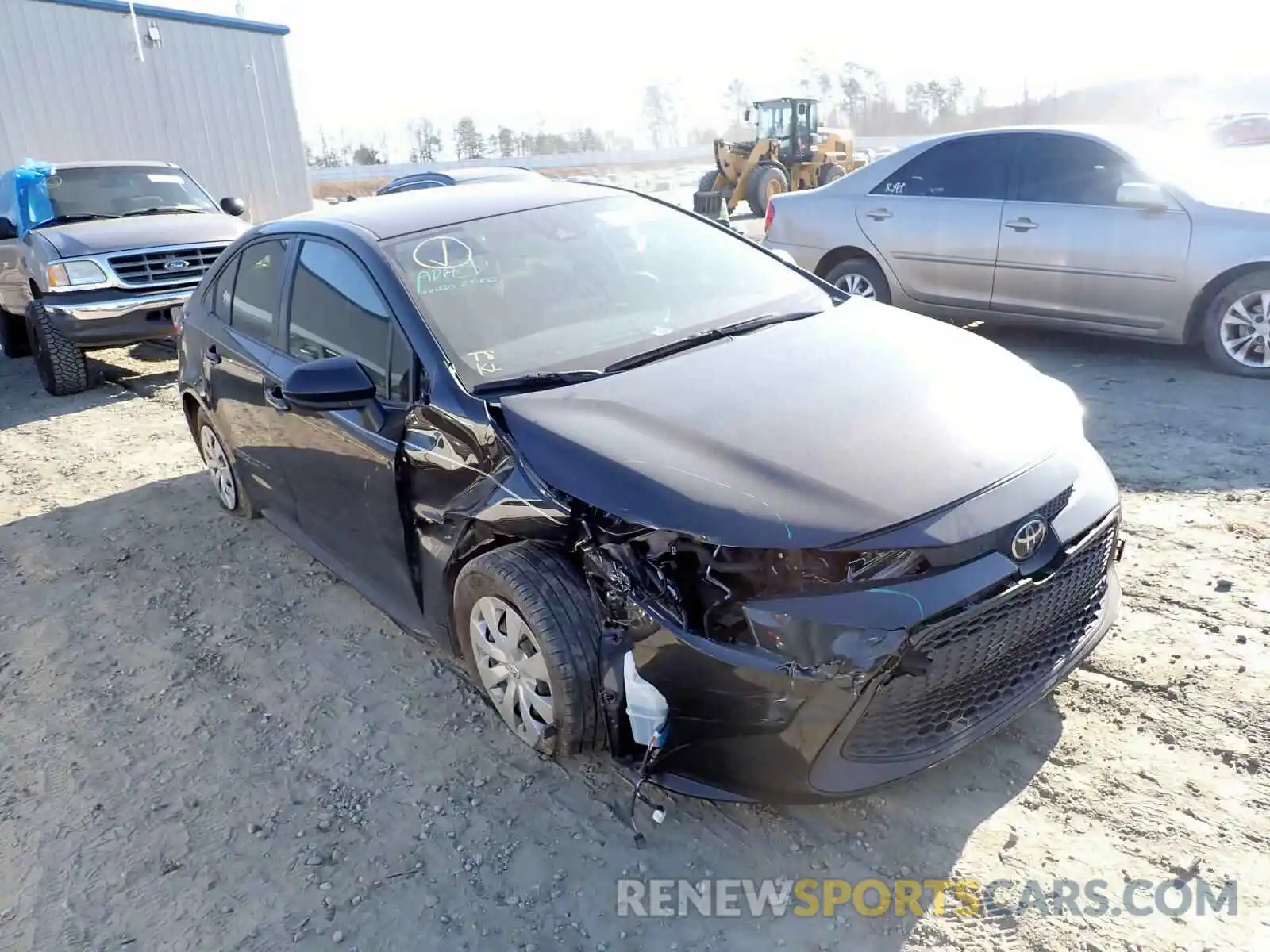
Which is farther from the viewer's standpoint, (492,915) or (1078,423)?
(1078,423)

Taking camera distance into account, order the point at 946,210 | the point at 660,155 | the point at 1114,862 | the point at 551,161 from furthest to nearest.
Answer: the point at 660,155 < the point at 551,161 < the point at 946,210 < the point at 1114,862

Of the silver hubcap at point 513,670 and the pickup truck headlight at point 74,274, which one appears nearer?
the silver hubcap at point 513,670

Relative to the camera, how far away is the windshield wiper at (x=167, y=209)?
336 inches

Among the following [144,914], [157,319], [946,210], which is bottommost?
[144,914]

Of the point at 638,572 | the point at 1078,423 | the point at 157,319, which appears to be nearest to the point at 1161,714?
the point at 1078,423

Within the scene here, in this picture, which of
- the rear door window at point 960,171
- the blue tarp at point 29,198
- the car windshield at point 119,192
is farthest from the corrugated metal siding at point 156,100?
the rear door window at point 960,171

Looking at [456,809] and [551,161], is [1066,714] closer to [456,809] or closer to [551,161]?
[456,809]

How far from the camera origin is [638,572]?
2.36 metres

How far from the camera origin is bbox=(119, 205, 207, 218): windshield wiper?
854cm

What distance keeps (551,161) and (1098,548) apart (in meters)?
42.5

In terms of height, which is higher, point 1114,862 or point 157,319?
point 157,319

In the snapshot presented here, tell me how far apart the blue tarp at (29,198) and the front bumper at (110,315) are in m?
1.26

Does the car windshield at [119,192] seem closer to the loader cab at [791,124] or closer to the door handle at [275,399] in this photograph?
the door handle at [275,399]

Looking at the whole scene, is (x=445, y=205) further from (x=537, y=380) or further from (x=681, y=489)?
(x=681, y=489)
